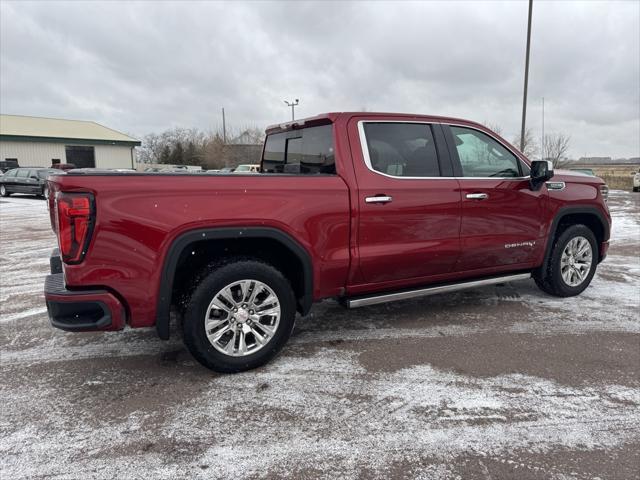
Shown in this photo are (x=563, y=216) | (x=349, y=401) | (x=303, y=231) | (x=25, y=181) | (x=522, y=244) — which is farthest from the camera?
(x=25, y=181)

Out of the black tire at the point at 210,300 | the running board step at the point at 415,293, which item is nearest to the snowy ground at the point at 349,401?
the black tire at the point at 210,300

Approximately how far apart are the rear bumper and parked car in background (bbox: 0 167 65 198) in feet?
65.3

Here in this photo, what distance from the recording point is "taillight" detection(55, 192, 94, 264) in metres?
2.75

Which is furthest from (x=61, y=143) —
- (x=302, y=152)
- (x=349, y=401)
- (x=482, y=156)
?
(x=349, y=401)

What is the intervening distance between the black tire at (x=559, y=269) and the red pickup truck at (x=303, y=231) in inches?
1.0

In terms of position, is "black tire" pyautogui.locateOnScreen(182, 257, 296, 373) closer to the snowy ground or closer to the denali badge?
the snowy ground

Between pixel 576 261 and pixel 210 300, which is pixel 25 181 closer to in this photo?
pixel 210 300

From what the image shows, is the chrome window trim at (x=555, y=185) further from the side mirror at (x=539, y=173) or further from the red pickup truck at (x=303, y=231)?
the side mirror at (x=539, y=173)

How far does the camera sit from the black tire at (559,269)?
4.93m

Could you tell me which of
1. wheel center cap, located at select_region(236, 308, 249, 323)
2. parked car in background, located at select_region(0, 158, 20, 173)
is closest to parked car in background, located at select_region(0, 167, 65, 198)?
parked car in background, located at select_region(0, 158, 20, 173)

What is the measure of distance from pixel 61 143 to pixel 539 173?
40894 millimetres

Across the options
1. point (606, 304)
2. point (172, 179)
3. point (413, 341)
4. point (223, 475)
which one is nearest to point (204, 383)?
point (223, 475)

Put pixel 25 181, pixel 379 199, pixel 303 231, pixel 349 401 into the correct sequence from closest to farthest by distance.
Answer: pixel 349 401, pixel 303 231, pixel 379 199, pixel 25 181

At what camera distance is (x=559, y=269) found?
16.4ft
